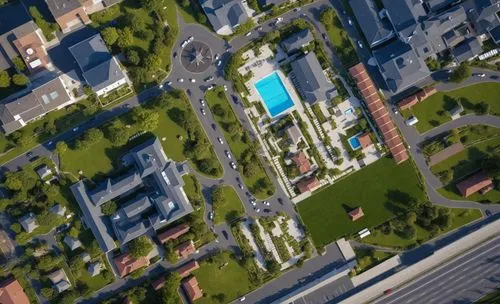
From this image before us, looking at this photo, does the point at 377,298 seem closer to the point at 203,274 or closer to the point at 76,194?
the point at 203,274

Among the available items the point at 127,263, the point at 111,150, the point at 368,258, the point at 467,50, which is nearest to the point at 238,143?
the point at 111,150

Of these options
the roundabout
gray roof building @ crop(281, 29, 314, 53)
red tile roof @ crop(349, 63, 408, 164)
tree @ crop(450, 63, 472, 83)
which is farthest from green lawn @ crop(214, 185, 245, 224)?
tree @ crop(450, 63, 472, 83)

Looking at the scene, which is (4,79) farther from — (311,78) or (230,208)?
(311,78)

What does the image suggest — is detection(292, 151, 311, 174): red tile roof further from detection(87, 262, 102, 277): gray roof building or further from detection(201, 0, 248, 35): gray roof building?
detection(87, 262, 102, 277): gray roof building

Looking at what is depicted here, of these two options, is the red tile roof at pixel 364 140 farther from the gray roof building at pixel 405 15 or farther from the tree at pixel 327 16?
the tree at pixel 327 16

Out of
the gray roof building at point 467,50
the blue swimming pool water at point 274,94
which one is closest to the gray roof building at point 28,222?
the blue swimming pool water at point 274,94
